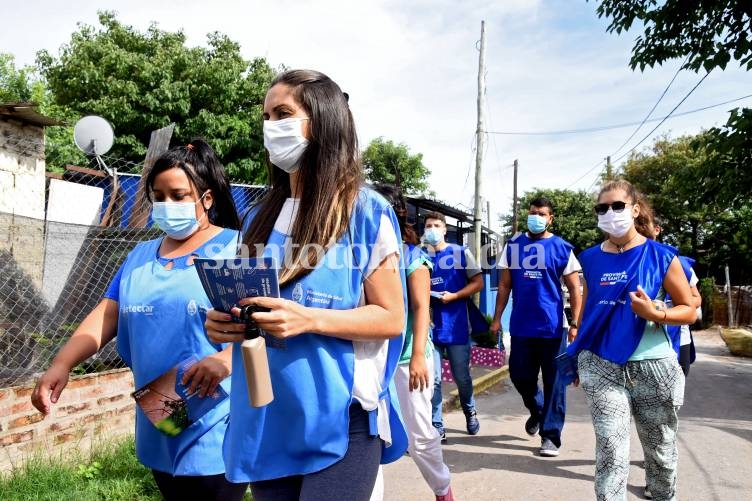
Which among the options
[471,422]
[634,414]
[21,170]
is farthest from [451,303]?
[21,170]

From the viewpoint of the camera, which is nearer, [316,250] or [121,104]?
[316,250]

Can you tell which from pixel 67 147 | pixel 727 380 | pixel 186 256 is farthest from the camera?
pixel 67 147

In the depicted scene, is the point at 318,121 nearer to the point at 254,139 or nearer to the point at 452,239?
the point at 254,139

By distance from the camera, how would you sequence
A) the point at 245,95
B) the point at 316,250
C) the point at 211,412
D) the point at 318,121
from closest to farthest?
the point at 316,250
the point at 318,121
the point at 211,412
the point at 245,95

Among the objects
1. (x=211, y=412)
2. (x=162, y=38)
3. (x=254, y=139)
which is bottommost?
(x=211, y=412)

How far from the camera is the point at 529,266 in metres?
5.14

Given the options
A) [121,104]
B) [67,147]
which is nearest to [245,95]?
[121,104]

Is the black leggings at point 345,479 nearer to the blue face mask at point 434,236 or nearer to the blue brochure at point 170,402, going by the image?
the blue brochure at point 170,402

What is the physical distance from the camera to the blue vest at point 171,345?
84.4 inches

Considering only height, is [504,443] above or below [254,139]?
below

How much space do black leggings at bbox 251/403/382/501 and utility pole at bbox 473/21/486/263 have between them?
11514 millimetres

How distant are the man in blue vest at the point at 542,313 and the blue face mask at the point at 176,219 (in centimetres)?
330

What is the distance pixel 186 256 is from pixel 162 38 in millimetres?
20329

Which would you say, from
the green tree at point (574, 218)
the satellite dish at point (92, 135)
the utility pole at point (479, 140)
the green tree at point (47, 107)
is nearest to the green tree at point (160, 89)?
the green tree at point (47, 107)
